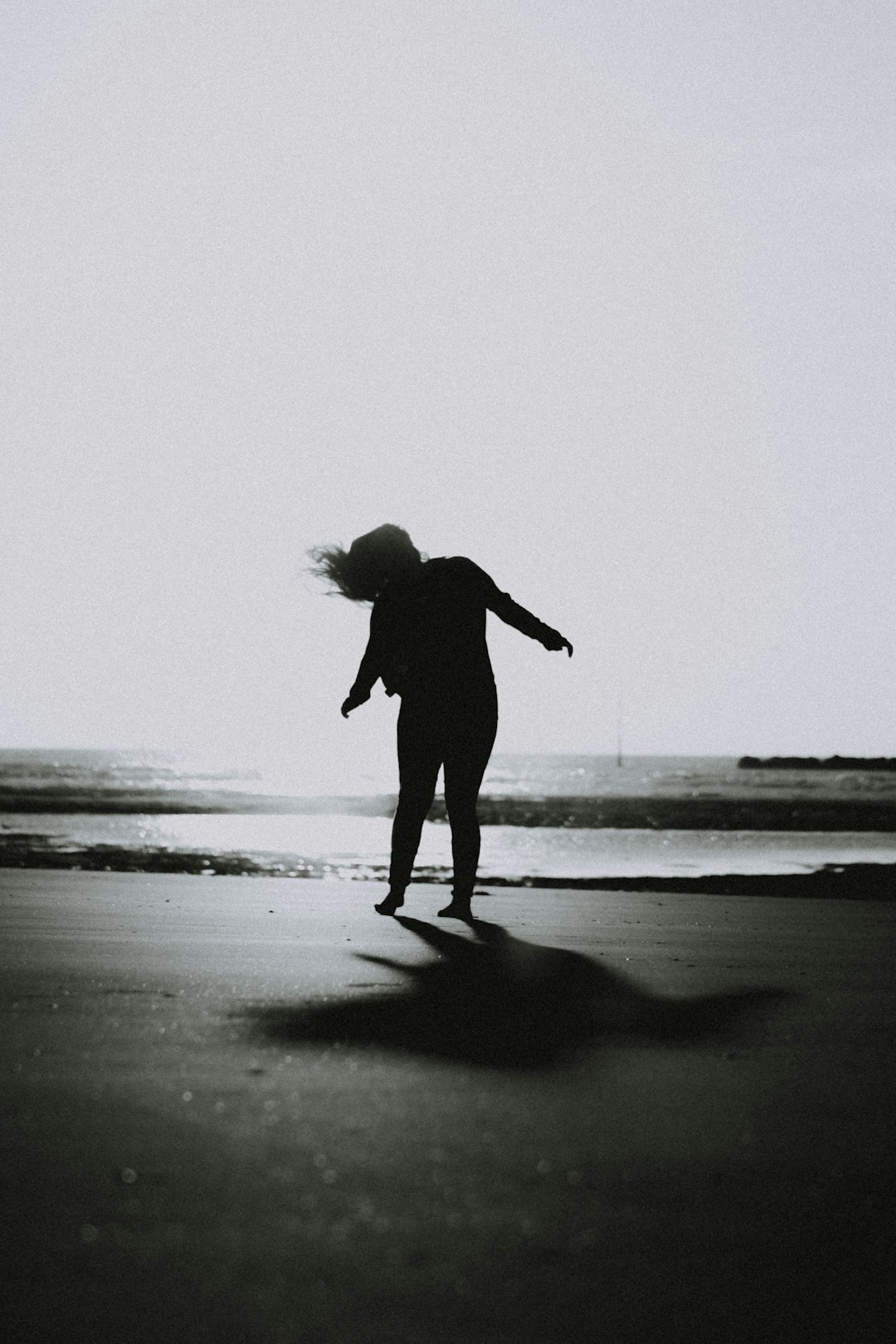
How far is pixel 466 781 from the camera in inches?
A: 319

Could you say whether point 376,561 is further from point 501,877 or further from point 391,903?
point 501,877

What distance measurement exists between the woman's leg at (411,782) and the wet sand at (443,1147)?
2.00 m

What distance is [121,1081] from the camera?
3520mm

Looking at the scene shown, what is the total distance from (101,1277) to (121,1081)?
54.4 inches

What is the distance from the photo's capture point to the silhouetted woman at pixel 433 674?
320 inches

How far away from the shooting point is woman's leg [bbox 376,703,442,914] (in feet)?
26.7

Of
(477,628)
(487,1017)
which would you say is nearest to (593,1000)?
(487,1017)

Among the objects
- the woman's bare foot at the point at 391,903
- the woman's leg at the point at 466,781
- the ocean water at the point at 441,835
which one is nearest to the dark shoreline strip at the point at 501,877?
the ocean water at the point at 441,835

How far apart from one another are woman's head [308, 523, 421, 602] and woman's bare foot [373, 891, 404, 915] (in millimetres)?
1610

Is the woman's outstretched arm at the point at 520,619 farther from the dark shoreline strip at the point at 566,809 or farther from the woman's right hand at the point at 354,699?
the dark shoreline strip at the point at 566,809

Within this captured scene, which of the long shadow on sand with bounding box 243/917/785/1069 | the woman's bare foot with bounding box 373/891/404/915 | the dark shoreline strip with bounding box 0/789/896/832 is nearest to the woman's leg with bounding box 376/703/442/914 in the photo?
the woman's bare foot with bounding box 373/891/404/915

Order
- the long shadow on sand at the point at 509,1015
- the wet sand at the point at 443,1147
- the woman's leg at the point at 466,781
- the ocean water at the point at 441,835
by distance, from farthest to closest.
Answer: the ocean water at the point at 441,835 < the woman's leg at the point at 466,781 < the long shadow on sand at the point at 509,1015 < the wet sand at the point at 443,1147

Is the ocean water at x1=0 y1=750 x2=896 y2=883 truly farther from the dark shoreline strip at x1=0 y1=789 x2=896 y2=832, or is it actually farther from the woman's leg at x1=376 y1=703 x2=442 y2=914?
the woman's leg at x1=376 y1=703 x2=442 y2=914

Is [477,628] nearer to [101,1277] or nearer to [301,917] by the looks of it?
[301,917]
